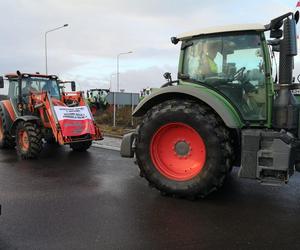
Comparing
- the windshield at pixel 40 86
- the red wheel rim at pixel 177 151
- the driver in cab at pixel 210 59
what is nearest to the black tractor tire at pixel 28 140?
the windshield at pixel 40 86

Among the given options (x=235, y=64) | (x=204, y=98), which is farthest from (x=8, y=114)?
(x=235, y=64)

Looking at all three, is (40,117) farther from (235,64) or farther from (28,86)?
(235,64)

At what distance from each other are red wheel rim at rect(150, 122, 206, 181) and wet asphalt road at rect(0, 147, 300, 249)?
45 cm

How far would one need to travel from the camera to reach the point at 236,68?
5.98 meters

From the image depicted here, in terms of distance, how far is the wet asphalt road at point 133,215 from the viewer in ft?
14.4

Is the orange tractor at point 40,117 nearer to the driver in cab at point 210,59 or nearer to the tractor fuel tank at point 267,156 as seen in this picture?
the driver in cab at point 210,59

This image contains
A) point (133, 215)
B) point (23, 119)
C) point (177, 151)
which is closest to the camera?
point (133, 215)

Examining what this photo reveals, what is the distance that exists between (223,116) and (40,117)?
6.39m

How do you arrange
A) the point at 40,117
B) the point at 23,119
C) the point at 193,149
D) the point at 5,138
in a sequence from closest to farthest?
the point at 193,149, the point at 23,119, the point at 40,117, the point at 5,138

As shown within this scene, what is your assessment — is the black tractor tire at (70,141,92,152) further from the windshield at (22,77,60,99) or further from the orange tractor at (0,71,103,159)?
the windshield at (22,77,60,99)

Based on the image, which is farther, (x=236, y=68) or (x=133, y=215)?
(x=236, y=68)

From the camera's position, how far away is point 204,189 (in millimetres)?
5742

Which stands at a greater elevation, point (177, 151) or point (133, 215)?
point (177, 151)

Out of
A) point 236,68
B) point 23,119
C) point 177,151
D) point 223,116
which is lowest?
point 177,151
